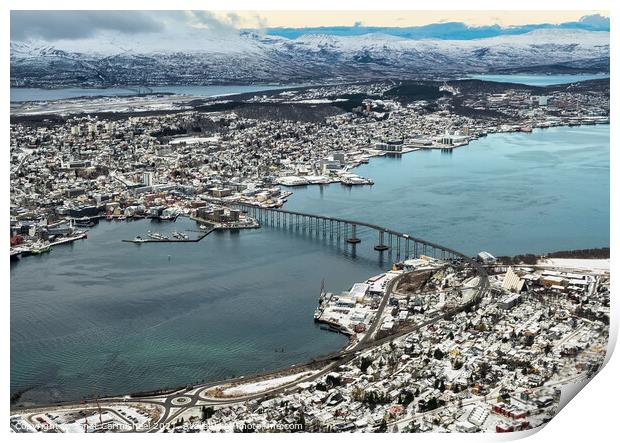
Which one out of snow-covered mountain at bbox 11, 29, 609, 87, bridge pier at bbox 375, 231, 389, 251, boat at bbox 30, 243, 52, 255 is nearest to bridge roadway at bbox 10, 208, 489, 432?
bridge pier at bbox 375, 231, 389, 251

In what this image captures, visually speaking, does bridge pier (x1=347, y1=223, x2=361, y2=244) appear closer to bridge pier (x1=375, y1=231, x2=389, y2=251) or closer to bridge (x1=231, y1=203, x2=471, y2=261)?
bridge (x1=231, y1=203, x2=471, y2=261)

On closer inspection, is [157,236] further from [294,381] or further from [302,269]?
[294,381]

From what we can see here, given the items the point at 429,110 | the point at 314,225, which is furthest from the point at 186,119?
the point at 314,225

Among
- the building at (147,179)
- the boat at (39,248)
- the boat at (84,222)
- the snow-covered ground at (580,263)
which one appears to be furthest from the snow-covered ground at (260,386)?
the building at (147,179)

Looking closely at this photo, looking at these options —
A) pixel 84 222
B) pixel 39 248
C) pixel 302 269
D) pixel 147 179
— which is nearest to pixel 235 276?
pixel 302 269

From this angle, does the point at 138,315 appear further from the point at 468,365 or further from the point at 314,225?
the point at 314,225

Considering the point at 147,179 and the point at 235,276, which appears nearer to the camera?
the point at 235,276
